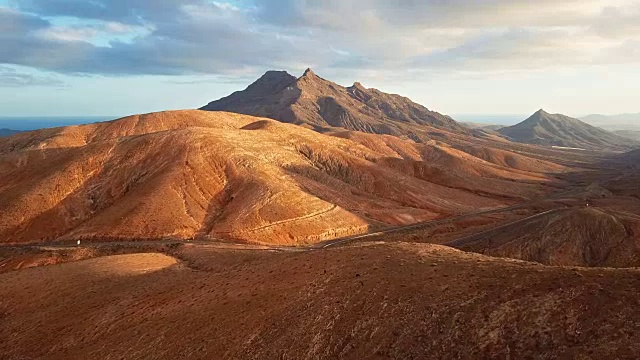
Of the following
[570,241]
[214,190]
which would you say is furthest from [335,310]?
[214,190]

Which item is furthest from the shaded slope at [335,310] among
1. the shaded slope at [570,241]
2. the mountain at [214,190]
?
the mountain at [214,190]

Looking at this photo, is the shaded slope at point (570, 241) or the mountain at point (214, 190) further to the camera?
the mountain at point (214, 190)

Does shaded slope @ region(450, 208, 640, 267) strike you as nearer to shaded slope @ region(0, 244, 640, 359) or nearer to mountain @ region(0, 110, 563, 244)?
shaded slope @ region(0, 244, 640, 359)

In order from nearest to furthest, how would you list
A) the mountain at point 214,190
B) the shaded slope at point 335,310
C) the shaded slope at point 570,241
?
the shaded slope at point 335,310
the shaded slope at point 570,241
the mountain at point 214,190

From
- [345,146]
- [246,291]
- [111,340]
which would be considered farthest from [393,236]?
[345,146]

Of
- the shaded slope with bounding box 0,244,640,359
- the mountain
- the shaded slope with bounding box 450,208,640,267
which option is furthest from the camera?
the mountain

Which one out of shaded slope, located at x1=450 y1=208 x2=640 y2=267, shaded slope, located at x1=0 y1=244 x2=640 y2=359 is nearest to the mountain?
shaded slope, located at x1=450 y1=208 x2=640 y2=267

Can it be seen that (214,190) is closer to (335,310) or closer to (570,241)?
(570,241)

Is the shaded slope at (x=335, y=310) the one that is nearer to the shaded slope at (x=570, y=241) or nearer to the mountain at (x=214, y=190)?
→ the shaded slope at (x=570, y=241)
